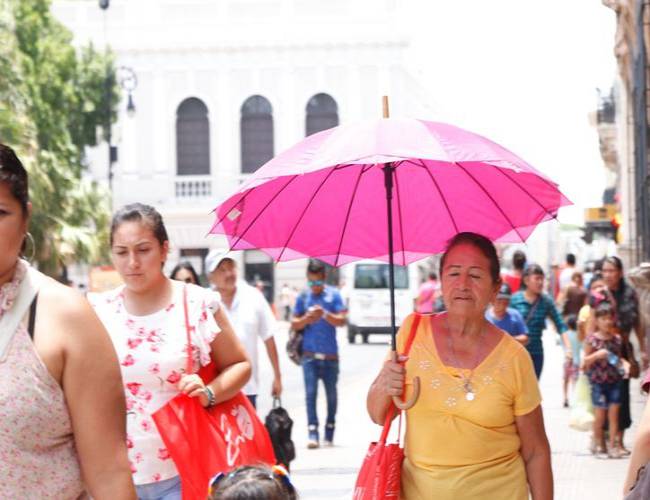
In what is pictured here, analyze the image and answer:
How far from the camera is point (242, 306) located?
1033 centimetres

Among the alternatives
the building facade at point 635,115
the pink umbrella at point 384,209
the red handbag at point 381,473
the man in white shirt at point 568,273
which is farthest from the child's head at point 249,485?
the man in white shirt at point 568,273

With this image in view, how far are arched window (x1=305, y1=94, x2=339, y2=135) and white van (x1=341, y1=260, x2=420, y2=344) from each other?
18098 mm

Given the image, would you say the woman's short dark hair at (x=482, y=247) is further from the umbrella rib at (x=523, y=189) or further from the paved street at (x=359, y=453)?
the paved street at (x=359, y=453)

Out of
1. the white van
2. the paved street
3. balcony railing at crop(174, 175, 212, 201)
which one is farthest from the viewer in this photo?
balcony railing at crop(174, 175, 212, 201)

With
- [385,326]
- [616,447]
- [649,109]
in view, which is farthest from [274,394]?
[385,326]

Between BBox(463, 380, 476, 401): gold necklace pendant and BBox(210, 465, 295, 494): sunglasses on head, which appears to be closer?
BBox(210, 465, 295, 494): sunglasses on head

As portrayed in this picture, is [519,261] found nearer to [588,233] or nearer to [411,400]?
[411,400]

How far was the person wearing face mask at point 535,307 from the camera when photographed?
13.3m

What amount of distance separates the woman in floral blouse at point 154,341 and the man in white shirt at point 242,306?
381 centimetres

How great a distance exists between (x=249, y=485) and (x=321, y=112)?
56787 millimetres

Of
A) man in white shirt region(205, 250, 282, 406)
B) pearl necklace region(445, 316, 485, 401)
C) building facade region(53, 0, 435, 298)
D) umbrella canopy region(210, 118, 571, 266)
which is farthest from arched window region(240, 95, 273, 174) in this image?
pearl necklace region(445, 316, 485, 401)

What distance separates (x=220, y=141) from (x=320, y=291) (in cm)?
4655

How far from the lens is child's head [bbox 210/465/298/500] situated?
10.9ft

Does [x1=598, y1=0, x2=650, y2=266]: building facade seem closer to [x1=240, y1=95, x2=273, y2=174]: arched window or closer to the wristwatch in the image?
the wristwatch
